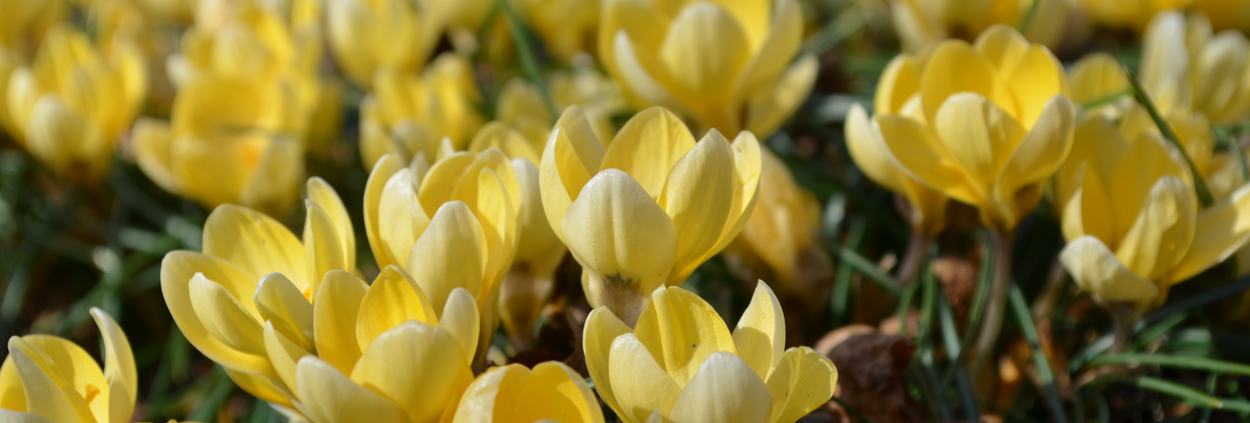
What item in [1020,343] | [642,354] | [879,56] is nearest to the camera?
[642,354]

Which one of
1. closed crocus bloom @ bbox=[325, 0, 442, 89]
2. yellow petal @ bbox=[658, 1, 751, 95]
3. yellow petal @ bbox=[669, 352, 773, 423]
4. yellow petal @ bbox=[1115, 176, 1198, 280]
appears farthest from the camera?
closed crocus bloom @ bbox=[325, 0, 442, 89]

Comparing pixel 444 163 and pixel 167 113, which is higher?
pixel 444 163

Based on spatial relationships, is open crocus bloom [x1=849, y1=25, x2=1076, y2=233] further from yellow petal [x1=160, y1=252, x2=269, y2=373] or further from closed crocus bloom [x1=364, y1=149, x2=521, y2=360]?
yellow petal [x1=160, y1=252, x2=269, y2=373]

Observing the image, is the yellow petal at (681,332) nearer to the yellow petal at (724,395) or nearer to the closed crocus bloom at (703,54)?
the yellow petal at (724,395)

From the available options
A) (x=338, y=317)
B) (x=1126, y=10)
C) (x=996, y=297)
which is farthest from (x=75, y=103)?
(x=1126, y=10)

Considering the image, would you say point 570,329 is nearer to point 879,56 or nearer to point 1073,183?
point 1073,183

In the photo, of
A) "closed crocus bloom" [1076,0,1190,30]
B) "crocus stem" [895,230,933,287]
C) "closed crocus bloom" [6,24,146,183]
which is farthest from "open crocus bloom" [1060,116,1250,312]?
"closed crocus bloom" [6,24,146,183]

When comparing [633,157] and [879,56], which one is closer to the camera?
[633,157]

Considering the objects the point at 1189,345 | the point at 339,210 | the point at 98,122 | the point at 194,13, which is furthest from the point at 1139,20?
the point at 194,13
